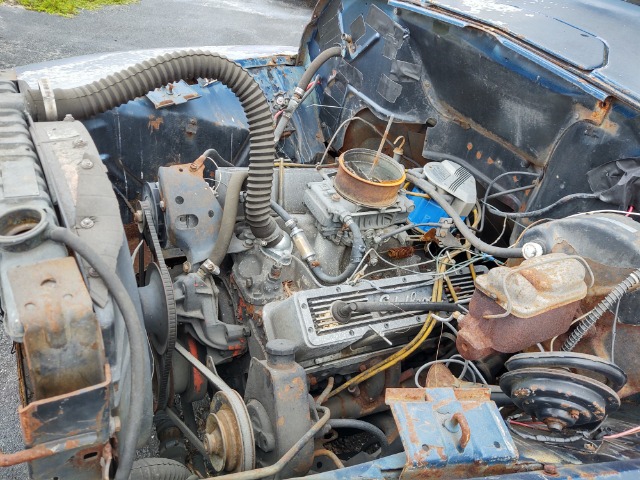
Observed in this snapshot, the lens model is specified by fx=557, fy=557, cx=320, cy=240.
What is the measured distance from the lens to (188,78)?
1957mm

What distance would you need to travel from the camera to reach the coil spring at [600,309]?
1605 millimetres

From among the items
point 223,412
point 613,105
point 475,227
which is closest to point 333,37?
point 475,227

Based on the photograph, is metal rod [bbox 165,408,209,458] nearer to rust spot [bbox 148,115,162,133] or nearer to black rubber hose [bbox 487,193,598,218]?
rust spot [bbox 148,115,162,133]

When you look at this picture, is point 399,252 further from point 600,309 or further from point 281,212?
point 600,309

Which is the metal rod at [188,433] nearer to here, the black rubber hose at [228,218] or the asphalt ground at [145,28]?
the black rubber hose at [228,218]

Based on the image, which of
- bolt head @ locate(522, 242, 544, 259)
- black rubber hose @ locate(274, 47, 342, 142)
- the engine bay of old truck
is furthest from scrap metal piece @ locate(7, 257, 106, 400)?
black rubber hose @ locate(274, 47, 342, 142)

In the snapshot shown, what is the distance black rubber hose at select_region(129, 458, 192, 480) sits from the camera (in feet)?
A: 5.71

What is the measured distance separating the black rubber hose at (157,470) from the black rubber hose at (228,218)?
0.72 m

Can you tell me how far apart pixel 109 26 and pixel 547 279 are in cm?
771

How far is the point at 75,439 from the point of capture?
3.82 ft

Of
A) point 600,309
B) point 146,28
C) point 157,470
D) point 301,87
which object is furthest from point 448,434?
point 146,28

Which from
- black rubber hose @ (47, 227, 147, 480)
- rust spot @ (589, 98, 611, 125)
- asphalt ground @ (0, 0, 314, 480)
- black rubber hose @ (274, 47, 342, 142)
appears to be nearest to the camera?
black rubber hose @ (47, 227, 147, 480)

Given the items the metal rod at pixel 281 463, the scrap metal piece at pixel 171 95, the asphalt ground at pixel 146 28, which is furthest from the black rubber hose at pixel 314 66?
the asphalt ground at pixel 146 28

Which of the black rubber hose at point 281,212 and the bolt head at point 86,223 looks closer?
the bolt head at point 86,223
